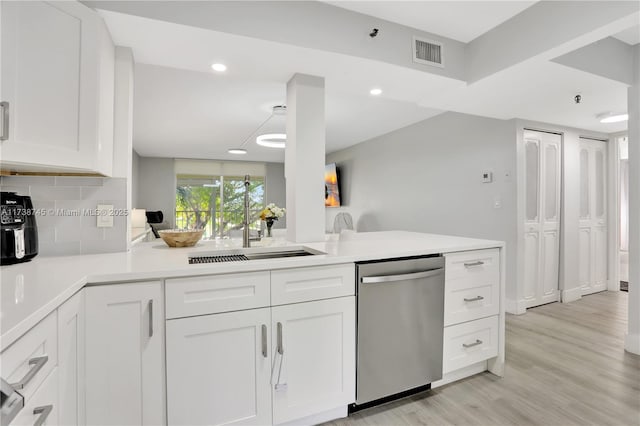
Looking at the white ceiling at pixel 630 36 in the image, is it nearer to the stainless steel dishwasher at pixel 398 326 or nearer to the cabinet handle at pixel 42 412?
the stainless steel dishwasher at pixel 398 326

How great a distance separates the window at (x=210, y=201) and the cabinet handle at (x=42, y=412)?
268 inches

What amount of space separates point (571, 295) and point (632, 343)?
1489 mm

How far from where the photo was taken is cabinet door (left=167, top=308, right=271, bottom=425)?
4.38 feet

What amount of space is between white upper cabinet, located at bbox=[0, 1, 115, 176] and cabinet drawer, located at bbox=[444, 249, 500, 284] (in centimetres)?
200

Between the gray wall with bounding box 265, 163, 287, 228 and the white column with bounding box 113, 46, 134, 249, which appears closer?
the white column with bounding box 113, 46, 134, 249

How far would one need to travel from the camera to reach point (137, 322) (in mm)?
1265

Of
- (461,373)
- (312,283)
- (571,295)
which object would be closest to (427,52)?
(312,283)

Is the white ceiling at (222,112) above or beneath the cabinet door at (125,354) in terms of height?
above

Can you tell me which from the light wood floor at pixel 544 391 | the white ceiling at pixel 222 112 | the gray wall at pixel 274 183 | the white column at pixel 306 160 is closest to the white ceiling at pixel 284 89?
the white ceiling at pixel 222 112

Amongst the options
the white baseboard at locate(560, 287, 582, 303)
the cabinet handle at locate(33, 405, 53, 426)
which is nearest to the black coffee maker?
the cabinet handle at locate(33, 405, 53, 426)

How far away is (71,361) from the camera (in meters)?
1.10

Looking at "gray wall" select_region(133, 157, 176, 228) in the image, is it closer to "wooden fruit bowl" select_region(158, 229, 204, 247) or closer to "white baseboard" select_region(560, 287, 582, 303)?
"wooden fruit bowl" select_region(158, 229, 204, 247)

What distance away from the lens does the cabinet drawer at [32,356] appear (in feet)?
2.37

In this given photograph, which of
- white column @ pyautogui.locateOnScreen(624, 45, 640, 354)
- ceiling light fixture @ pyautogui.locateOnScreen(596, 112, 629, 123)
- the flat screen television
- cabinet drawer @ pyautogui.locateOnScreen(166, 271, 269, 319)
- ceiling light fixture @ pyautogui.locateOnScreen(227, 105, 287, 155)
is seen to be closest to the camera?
cabinet drawer @ pyautogui.locateOnScreen(166, 271, 269, 319)
